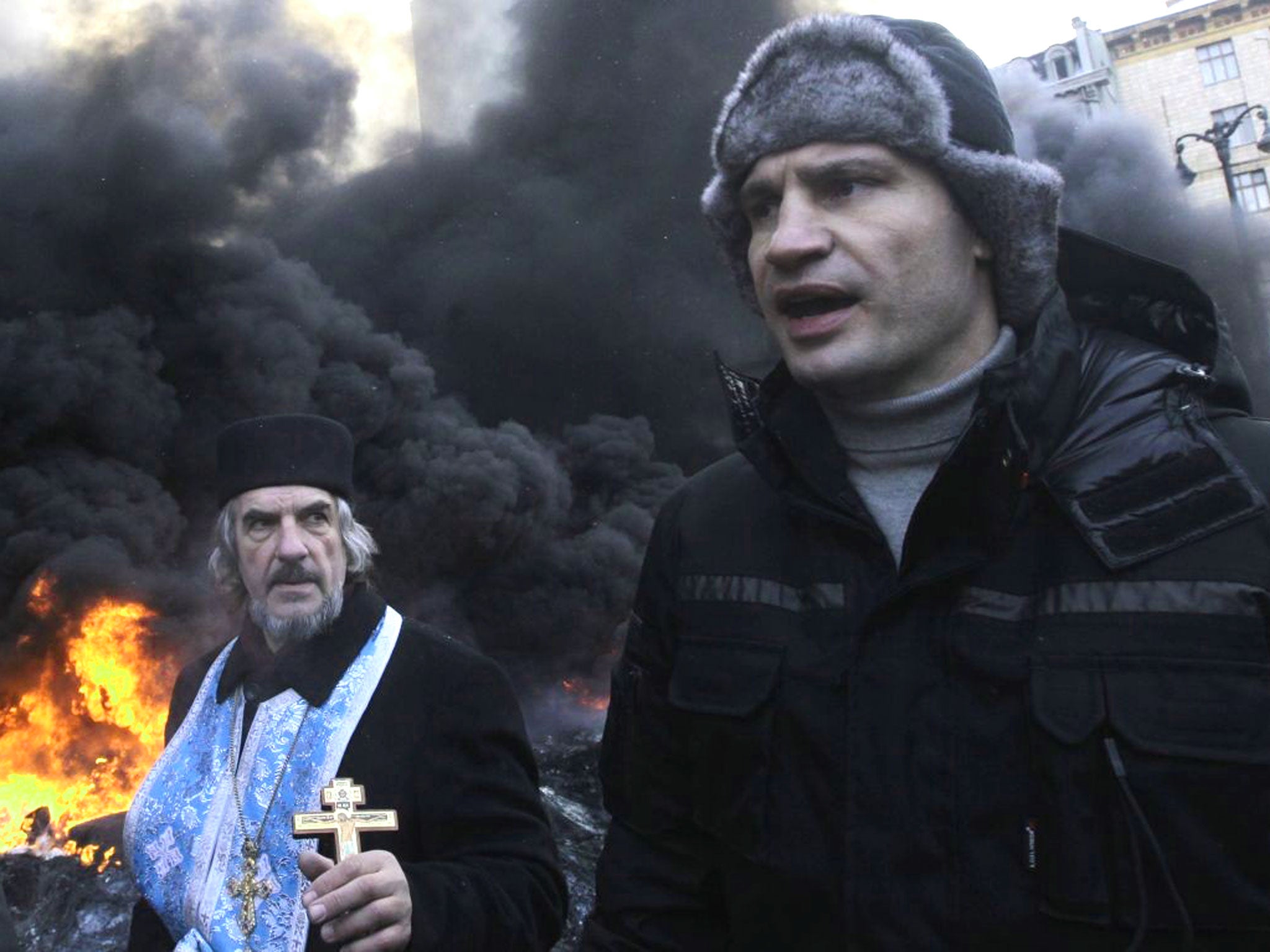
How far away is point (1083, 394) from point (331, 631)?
6.60ft

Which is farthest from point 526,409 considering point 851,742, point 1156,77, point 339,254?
point 1156,77

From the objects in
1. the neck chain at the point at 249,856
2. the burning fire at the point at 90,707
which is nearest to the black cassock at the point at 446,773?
the neck chain at the point at 249,856

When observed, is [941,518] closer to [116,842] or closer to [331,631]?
[331,631]

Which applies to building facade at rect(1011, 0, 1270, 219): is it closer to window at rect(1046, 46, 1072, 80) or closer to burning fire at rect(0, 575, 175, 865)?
window at rect(1046, 46, 1072, 80)

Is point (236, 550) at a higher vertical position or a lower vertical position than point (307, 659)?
higher

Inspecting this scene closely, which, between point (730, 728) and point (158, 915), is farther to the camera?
point (158, 915)

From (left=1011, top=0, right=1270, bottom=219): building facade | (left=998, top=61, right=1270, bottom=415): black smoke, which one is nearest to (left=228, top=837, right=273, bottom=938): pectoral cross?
(left=998, top=61, right=1270, bottom=415): black smoke

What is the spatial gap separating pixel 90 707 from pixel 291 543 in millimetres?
12064

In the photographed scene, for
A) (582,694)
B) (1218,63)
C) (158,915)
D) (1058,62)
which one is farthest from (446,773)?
(1058,62)

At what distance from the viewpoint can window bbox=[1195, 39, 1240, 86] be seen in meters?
32.2

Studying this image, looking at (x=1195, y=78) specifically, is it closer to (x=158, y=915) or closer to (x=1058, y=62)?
(x=1058, y=62)

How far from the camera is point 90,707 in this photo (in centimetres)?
1316

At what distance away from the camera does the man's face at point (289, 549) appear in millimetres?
2904

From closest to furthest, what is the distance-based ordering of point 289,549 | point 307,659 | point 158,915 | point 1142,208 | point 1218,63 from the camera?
point 158,915, point 307,659, point 289,549, point 1142,208, point 1218,63
